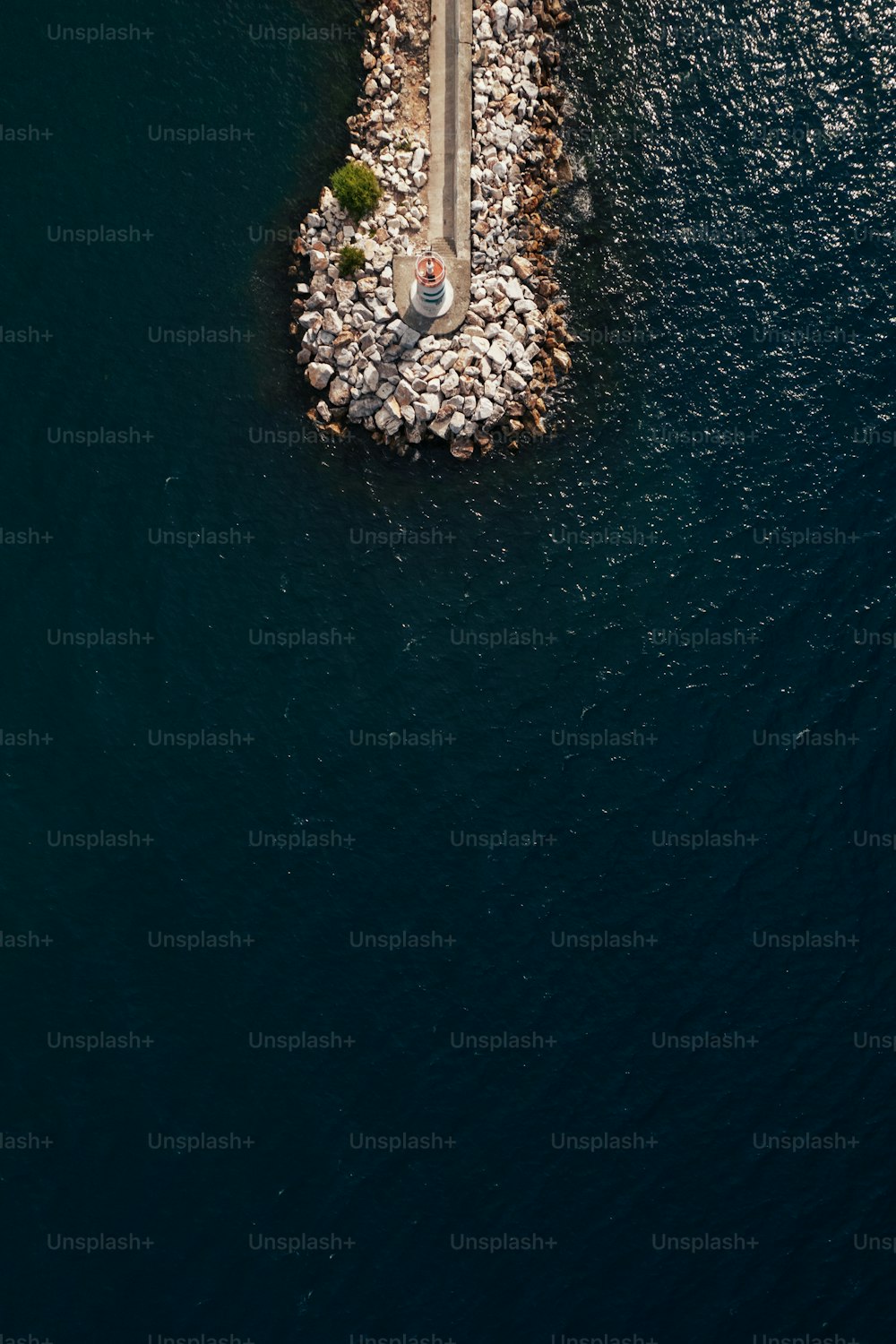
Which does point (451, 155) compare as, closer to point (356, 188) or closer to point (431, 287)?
point (356, 188)

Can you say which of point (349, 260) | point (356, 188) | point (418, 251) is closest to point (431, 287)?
point (418, 251)

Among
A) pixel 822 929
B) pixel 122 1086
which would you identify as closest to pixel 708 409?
pixel 822 929

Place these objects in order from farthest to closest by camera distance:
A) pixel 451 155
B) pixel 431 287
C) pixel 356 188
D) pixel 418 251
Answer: pixel 451 155, pixel 418 251, pixel 356 188, pixel 431 287

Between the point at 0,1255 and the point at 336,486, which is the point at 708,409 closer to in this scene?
the point at 336,486

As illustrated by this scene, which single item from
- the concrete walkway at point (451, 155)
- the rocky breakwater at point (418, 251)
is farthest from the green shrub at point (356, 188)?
the concrete walkway at point (451, 155)

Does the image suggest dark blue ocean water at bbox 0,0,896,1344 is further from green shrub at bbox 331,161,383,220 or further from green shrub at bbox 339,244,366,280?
green shrub at bbox 339,244,366,280

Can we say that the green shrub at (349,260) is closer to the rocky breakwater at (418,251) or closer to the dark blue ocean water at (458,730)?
the rocky breakwater at (418,251)
